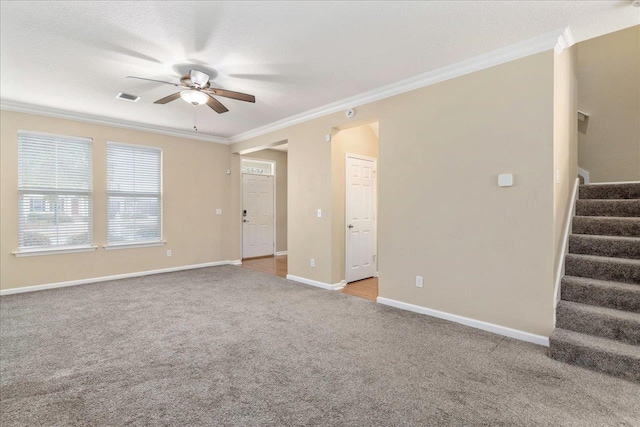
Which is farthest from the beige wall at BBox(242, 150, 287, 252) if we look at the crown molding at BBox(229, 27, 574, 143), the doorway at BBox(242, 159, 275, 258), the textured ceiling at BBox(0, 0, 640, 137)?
the textured ceiling at BBox(0, 0, 640, 137)

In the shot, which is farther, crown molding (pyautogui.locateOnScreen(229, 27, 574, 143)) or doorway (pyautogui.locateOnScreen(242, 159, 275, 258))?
doorway (pyautogui.locateOnScreen(242, 159, 275, 258))

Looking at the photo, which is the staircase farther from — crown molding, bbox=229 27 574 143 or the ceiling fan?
the ceiling fan

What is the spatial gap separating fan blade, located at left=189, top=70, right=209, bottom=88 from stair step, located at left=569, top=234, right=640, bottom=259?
4185mm

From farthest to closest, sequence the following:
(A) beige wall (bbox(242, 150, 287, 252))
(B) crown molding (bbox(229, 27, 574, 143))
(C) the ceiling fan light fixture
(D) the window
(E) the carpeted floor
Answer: (A) beige wall (bbox(242, 150, 287, 252))
(D) the window
(C) the ceiling fan light fixture
(B) crown molding (bbox(229, 27, 574, 143))
(E) the carpeted floor

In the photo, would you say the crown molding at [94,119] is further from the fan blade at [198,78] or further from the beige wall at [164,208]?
the fan blade at [198,78]

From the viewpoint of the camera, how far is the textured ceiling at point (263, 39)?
7.78 feet

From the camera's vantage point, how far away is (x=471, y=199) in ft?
10.7

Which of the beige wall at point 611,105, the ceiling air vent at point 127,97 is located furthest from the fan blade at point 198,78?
the beige wall at point 611,105

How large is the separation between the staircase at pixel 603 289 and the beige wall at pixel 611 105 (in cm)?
90

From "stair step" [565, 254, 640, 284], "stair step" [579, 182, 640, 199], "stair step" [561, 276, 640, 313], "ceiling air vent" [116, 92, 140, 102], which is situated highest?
"ceiling air vent" [116, 92, 140, 102]

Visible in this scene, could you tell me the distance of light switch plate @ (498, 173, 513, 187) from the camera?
9.83 ft

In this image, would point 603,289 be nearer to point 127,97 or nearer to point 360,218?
point 360,218

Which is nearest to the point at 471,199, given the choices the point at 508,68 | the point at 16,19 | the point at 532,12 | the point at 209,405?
the point at 508,68

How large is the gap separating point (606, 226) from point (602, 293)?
0.95 m
